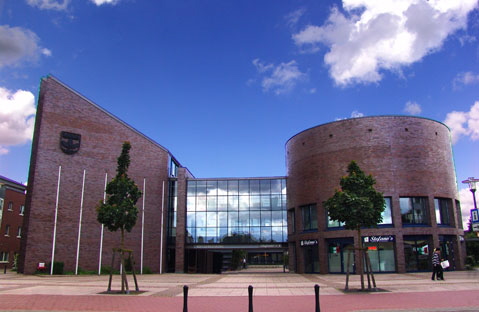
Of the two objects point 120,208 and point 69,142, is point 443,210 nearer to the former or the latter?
point 120,208

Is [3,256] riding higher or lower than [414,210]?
lower

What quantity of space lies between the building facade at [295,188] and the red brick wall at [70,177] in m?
0.08

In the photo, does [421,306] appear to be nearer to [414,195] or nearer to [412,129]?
[414,195]

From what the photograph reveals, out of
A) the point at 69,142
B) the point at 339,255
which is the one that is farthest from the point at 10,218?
the point at 339,255

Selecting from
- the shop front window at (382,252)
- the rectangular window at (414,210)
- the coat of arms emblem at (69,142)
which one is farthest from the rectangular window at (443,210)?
the coat of arms emblem at (69,142)

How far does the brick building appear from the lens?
167 ft

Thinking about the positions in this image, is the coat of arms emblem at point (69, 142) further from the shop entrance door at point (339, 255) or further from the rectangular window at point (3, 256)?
the shop entrance door at point (339, 255)

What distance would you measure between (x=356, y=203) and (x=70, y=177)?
26.2m

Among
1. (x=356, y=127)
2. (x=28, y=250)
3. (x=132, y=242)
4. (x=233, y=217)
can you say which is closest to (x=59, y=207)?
(x=28, y=250)

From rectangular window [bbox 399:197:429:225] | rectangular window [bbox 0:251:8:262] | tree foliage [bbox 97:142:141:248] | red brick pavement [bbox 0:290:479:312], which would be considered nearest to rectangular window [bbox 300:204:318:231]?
rectangular window [bbox 399:197:429:225]

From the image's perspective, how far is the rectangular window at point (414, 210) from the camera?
34.2 meters

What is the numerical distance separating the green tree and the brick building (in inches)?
1757

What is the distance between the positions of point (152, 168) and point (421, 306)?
1290 inches

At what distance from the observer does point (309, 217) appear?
126ft
